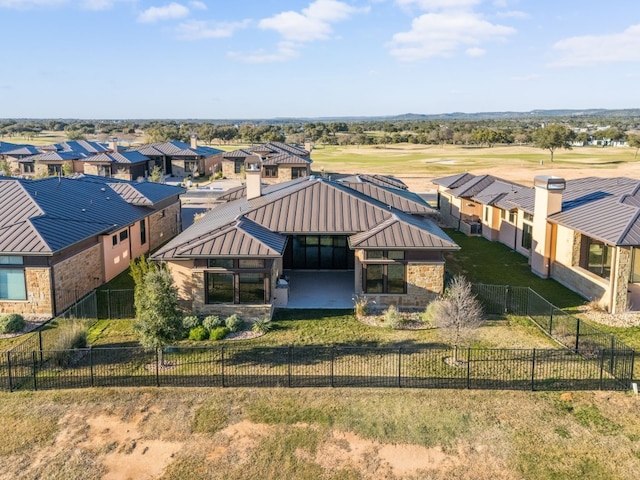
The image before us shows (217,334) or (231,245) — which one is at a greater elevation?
(231,245)

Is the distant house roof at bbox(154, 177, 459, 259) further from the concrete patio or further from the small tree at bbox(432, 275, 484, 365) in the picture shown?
the small tree at bbox(432, 275, 484, 365)

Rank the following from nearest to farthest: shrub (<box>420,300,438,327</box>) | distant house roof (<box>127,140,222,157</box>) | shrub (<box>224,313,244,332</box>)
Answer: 1. shrub (<box>224,313,244,332</box>)
2. shrub (<box>420,300,438,327</box>)
3. distant house roof (<box>127,140,222,157</box>)

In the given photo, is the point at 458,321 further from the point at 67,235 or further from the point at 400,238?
the point at 67,235

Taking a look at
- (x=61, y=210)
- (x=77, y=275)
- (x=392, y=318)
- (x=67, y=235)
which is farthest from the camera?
(x=61, y=210)

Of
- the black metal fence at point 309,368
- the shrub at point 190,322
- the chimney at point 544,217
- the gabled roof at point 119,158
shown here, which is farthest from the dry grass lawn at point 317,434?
the gabled roof at point 119,158

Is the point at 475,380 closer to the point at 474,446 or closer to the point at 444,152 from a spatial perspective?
the point at 474,446

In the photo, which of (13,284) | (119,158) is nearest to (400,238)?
(13,284)

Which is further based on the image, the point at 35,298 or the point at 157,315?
the point at 35,298

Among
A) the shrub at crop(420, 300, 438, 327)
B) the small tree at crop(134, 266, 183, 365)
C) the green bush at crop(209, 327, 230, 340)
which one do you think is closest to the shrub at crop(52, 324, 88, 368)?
the small tree at crop(134, 266, 183, 365)

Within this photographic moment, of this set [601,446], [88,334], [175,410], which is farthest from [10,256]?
[601,446]
